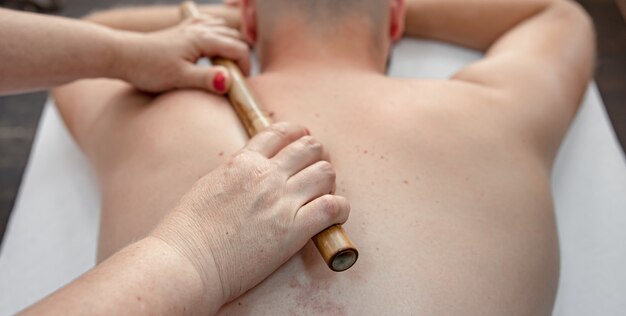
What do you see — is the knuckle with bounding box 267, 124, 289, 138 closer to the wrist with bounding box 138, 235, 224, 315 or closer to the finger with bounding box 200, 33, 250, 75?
the wrist with bounding box 138, 235, 224, 315

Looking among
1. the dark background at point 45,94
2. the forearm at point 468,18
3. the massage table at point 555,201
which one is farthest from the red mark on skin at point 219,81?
the dark background at point 45,94

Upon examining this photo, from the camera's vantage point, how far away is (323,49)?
Result: 104 centimetres

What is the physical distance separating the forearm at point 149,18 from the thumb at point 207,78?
0.41 m

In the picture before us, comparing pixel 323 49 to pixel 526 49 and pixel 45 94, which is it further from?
pixel 45 94

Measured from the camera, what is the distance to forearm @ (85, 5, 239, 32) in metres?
1.38

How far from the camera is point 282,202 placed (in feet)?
2.38

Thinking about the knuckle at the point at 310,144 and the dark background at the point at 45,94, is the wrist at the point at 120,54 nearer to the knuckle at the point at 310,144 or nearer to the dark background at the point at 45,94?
the knuckle at the point at 310,144

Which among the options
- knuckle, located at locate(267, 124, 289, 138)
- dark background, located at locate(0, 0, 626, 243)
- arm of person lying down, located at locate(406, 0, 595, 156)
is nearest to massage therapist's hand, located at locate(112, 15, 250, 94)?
knuckle, located at locate(267, 124, 289, 138)

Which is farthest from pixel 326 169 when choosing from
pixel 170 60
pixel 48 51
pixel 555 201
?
pixel 555 201

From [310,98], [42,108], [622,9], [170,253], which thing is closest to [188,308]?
[170,253]

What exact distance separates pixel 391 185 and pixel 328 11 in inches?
14.8

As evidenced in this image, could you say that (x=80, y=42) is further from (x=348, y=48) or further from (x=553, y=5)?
(x=553, y=5)

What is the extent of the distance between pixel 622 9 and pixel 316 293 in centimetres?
177

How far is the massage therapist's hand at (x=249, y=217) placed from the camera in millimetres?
689
